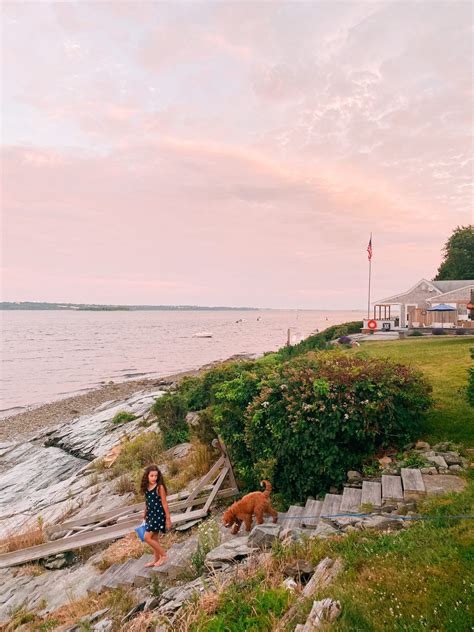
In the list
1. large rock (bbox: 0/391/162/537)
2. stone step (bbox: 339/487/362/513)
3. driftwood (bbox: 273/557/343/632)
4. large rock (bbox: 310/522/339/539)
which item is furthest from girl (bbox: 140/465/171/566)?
large rock (bbox: 0/391/162/537)

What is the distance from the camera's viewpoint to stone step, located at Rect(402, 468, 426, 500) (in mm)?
6141

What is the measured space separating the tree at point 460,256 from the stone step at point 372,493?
194ft

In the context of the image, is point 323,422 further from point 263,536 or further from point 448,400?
point 448,400

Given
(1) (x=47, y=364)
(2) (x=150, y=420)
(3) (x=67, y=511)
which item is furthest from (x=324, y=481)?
(1) (x=47, y=364)

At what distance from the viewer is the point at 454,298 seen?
3778 cm

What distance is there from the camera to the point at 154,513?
6.71 metres

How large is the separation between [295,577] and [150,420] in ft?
47.1

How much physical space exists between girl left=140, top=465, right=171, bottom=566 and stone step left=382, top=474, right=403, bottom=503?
351 cm

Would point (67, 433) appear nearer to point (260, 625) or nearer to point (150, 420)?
point (150, 420)

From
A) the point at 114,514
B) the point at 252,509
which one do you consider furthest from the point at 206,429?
the point at 252,509

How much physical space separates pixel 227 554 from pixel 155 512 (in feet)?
5.71

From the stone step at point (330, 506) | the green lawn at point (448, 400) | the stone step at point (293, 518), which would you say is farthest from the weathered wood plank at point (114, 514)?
the green lawn at point (448, 400)

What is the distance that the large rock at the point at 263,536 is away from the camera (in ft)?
18.2

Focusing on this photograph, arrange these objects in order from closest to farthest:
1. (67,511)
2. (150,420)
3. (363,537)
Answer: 1. (363,537)
2. (67,511)
3. (150,420)
